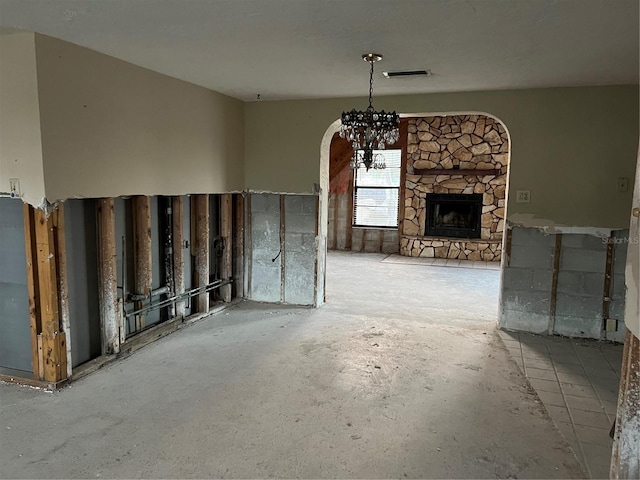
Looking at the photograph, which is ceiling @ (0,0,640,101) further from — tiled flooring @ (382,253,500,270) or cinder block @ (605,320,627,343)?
tiled flooring @ (382,253,500,270)

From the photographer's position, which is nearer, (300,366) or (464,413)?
(464,413)

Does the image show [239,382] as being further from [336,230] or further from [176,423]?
[336,230]

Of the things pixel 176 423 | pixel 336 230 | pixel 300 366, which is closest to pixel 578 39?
pixel 300 366

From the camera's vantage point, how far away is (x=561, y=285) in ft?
13.5

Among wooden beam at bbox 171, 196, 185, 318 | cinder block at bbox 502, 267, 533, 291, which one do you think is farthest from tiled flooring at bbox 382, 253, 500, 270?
wooden beam at bbox 171, 196, 185, 318

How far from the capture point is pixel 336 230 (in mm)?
9445

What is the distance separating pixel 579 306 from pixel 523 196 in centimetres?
115

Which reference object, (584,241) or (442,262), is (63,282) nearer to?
(584,241)

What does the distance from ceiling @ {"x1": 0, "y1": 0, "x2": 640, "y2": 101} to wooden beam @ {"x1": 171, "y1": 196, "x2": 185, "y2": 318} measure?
3.82ft

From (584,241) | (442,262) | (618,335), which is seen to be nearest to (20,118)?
(584,241)

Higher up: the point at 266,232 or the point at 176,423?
the point at 266,232

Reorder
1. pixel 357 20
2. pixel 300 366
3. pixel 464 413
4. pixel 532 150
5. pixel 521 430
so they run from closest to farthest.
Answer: pixel 357 20
pixel 521 430
pixel 464 413
pixel 300 366
pixel 532 150

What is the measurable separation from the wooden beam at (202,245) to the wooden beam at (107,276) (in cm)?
116

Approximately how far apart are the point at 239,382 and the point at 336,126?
2953 mm
